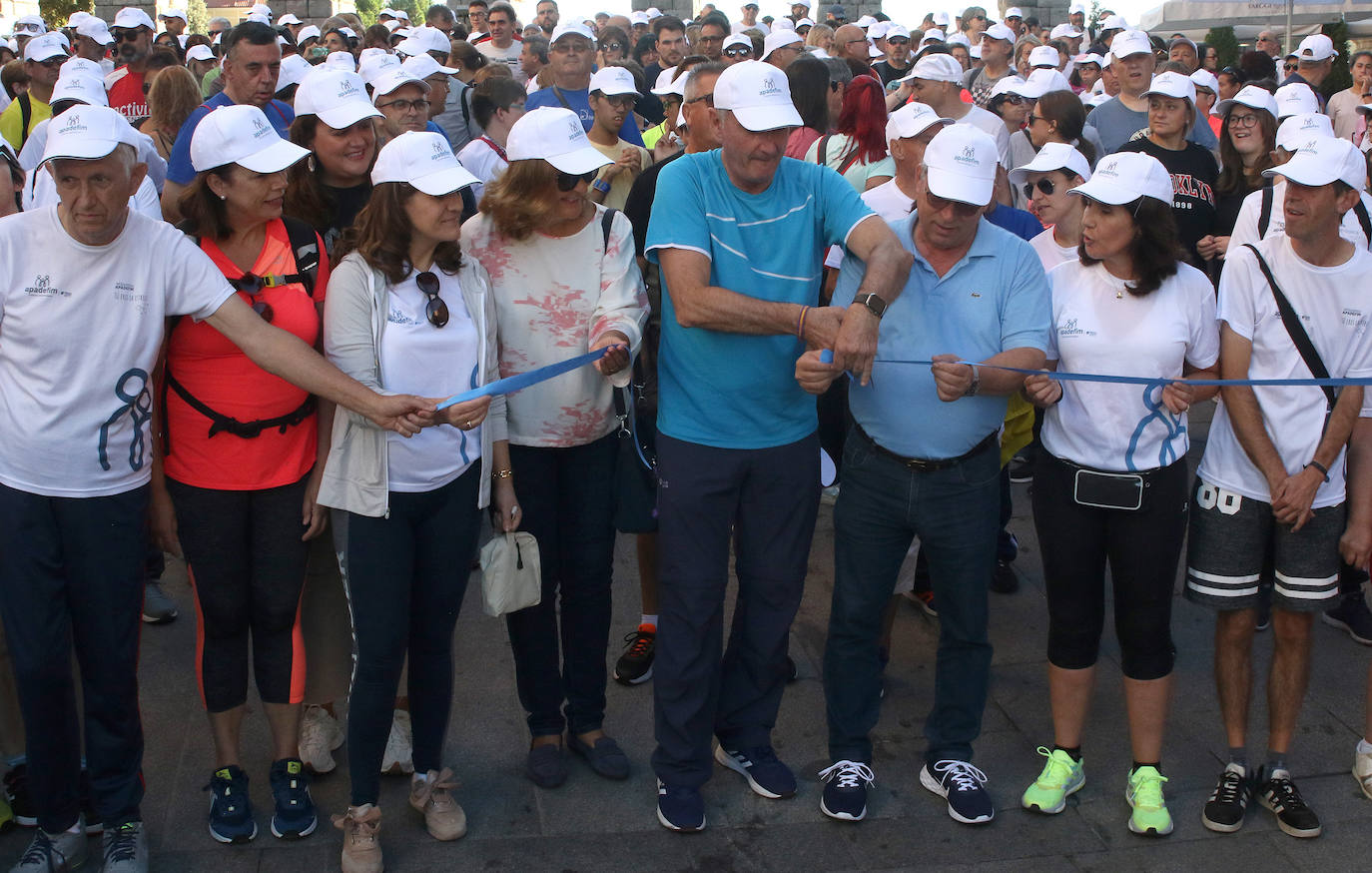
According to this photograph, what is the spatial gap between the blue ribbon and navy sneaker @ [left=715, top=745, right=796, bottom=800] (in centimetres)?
137

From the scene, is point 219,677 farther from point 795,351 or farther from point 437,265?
point 795,351

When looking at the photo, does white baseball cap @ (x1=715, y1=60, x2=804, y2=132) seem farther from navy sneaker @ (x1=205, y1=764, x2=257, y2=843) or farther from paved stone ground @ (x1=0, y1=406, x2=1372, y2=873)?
navy sneaker @ (x1=205, y1=764, x2=257, y2=843)

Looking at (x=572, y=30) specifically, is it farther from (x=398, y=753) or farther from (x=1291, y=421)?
(x=1291, y=421)

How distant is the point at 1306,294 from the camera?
3.84 metres

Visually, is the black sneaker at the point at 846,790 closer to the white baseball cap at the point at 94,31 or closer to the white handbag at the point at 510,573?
the white handbag at the point at 510,573

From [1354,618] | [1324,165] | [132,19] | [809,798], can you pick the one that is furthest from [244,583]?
[132,19]

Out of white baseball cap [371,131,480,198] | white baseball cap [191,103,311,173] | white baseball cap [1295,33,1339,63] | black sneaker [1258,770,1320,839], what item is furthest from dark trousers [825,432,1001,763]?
white baseball cap [1295,33,1339,63]

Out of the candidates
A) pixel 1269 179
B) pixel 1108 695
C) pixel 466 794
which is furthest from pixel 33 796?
pixel 1269 179

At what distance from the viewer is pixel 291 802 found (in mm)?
3703

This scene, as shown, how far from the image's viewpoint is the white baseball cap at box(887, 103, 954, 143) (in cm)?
482

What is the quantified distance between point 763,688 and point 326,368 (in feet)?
5.51

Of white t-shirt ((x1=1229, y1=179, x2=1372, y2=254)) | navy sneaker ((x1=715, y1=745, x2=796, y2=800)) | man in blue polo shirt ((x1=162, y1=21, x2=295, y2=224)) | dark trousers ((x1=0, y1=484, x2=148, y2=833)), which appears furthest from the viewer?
man in blue polo shirt ((x1=162, y1=21, x2=295, y2=224))

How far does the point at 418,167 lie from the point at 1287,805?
10.4 feet

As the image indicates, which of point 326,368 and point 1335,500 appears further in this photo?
point 1335,500
